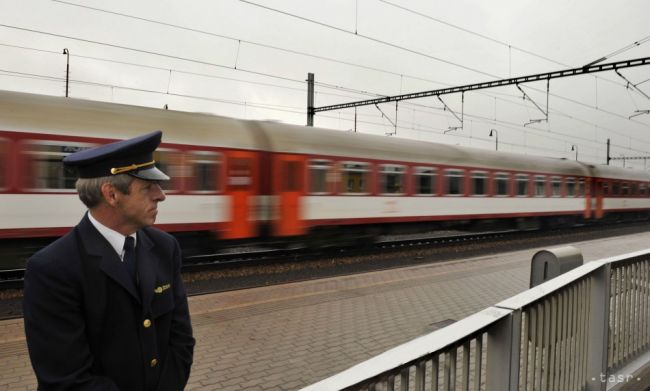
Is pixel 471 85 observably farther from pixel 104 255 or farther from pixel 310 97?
pixel 104 255

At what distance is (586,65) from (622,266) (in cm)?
1271

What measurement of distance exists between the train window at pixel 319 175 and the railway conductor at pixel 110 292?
913 centimetres

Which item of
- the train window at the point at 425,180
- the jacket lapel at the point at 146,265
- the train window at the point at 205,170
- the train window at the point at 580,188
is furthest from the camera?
the train window at the point at 580,188

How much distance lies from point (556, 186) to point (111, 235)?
19841 millimetres

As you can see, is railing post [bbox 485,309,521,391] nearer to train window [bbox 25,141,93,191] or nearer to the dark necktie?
the dark necktie

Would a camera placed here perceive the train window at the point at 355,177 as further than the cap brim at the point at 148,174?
Yes

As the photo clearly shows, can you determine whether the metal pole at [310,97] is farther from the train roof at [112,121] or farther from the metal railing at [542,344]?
the metal railing at [542,344]

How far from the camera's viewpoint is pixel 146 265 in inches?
67.7

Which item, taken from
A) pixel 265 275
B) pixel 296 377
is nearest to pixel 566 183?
pixel 265 275

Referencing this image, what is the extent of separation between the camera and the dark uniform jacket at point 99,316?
149 cm

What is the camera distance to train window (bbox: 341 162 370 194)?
11520 mm

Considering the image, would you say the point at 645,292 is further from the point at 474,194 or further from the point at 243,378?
the point at 474,194

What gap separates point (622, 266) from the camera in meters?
3.73

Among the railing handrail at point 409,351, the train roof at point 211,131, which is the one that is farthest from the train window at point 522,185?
the railing handrail at point 409,351
